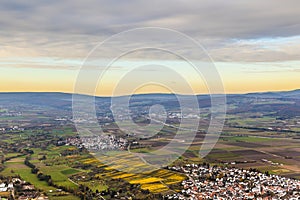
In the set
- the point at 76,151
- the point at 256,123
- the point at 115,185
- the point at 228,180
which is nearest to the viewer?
the point at 115,185

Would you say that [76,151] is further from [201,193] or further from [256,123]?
[256,123]

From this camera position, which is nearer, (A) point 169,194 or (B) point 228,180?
(A) point 169,194

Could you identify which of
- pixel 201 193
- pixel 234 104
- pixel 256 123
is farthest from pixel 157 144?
pixel 234 104

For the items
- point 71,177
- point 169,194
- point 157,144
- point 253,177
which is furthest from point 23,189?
point 253,177

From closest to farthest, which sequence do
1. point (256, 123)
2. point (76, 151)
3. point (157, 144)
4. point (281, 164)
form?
1. point (281, 164)
2. point (157, 144)
3. point (76, 151)
4. point (256, 123)

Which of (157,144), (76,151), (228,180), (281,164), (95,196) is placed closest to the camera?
(95,196)

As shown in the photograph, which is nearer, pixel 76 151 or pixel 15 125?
pixel 76 151

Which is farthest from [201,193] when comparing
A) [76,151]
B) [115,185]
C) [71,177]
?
[76,151]

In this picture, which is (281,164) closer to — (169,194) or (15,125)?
(169,194)

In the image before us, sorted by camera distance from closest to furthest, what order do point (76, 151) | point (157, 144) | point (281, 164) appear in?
point (281, 164) < point (157, 144) < point (76, 151)
